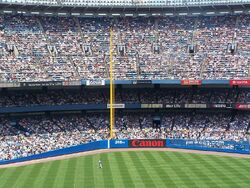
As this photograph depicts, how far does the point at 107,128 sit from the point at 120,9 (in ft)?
64.0

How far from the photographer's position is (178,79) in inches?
1884

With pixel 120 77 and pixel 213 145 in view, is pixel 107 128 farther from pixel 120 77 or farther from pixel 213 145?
pixel 213 145

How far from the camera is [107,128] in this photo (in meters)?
47.8

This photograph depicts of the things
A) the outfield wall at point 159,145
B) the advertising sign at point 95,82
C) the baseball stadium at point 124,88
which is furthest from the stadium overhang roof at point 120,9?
the outfield wall at point 159,145

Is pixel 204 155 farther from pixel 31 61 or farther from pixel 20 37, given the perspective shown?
pixel 20 37

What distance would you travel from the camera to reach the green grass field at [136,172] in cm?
3084

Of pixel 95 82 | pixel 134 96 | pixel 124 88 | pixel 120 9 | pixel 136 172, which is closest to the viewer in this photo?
pixel 136 172

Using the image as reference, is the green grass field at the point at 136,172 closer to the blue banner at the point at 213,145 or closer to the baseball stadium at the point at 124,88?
the baseball stadium at the point at 124,88

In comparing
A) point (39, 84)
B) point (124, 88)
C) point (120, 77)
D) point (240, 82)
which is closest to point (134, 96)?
point (124, 88)

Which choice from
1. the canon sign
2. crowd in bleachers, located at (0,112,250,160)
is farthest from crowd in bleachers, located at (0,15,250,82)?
the canon sign

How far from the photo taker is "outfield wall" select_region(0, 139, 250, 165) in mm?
41256

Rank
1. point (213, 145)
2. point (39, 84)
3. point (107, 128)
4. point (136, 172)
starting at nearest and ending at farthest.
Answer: point (136, 172)
point (213, 145)
point (39, 84)
point (107, 128)

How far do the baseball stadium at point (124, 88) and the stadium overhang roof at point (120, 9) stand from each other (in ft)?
0.49

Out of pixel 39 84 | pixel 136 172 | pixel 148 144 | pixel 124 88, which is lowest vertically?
pixel 136 172
